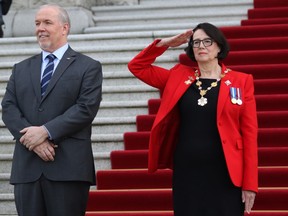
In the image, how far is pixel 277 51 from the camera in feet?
26.5

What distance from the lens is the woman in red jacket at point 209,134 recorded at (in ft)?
14.6

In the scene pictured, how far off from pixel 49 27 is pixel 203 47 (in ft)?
3.14

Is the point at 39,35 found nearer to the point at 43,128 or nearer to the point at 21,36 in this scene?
the point at 43,128

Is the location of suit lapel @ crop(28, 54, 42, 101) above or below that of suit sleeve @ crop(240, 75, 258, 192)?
above

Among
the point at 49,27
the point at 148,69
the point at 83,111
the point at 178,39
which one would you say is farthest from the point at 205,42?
the point at 49,27

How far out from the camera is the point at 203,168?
4.48 m

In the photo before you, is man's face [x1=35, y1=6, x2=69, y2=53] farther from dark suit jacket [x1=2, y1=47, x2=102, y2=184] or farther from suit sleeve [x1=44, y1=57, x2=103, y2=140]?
suit sleeve [x1=44, y1=57, x2=103, y2=140]

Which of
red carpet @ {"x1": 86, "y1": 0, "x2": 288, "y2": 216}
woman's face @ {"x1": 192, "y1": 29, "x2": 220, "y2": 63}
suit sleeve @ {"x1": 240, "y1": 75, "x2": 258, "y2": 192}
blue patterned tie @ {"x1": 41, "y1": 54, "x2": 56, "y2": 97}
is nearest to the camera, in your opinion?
suit sleeve @ {"x1": 240, "y1": 75, "x2": 258, "y2": 192}

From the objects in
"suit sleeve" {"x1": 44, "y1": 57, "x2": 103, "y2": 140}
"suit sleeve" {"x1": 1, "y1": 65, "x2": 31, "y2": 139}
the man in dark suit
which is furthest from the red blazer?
"suit sleeve" {"x1": 1, "y1": 65, "x2": 31, "y2": 139}

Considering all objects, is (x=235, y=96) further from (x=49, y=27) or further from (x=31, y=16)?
(x=31, y=16)

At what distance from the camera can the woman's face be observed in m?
4.52

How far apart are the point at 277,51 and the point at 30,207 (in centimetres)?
419

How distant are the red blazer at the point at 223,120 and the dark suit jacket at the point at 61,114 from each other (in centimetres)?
34

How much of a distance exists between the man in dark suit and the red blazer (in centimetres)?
38
